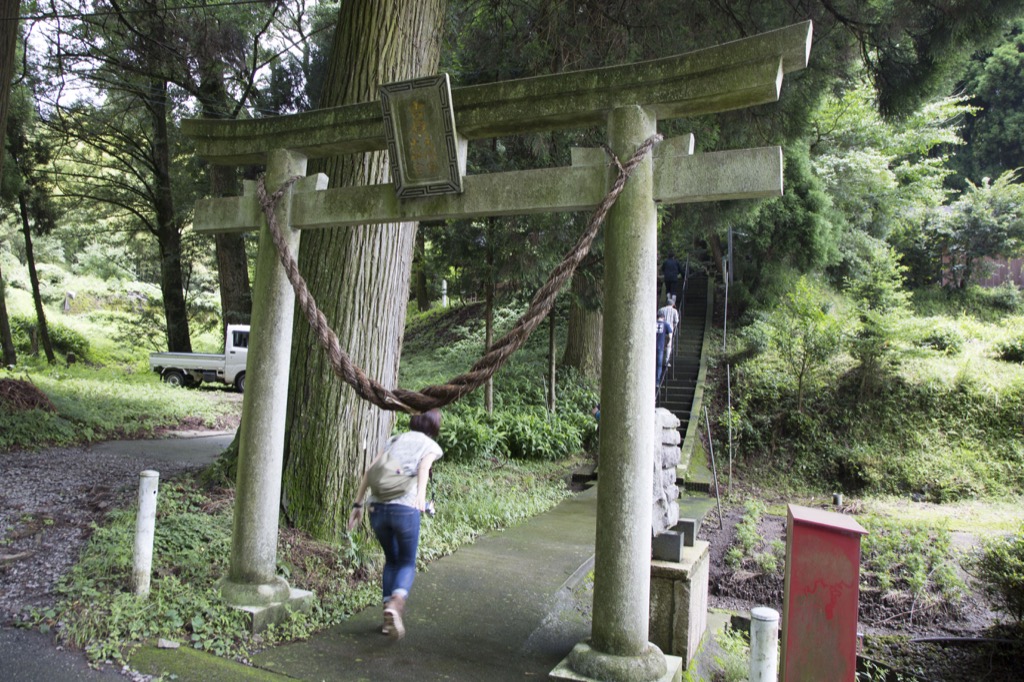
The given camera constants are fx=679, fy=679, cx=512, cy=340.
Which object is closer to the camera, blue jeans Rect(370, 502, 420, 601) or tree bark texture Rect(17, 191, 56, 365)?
blue jeans Rect(370, 502, 420, 601)

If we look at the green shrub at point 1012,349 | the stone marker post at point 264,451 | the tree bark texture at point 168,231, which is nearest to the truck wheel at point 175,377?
the tree bark texture at point 168,231

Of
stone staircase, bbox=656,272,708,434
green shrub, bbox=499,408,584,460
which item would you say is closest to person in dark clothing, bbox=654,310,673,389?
stone staircase, bbox=656,272,708,434

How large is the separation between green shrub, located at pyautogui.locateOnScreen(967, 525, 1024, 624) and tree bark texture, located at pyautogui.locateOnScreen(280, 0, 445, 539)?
5336mm

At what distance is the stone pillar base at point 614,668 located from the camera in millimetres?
3504

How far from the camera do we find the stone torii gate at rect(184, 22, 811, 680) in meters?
3.60

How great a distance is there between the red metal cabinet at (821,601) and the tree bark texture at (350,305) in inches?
140

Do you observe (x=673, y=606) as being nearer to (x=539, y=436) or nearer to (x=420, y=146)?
(x=420, y=146)

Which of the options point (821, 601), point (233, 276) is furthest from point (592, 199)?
point (233, 276)

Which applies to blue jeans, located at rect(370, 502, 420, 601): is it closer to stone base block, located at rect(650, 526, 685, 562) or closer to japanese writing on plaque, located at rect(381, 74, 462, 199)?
stone base block, located at rect(650, 526, 685, 562)

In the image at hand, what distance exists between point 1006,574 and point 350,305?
5897mm

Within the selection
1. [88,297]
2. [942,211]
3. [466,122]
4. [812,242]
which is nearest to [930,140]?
[942,211]

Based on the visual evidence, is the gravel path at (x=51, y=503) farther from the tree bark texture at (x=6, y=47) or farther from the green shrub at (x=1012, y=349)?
the green shrub at (x=1012, y=349)

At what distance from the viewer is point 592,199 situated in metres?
3.88

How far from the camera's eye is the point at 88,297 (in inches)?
1271
